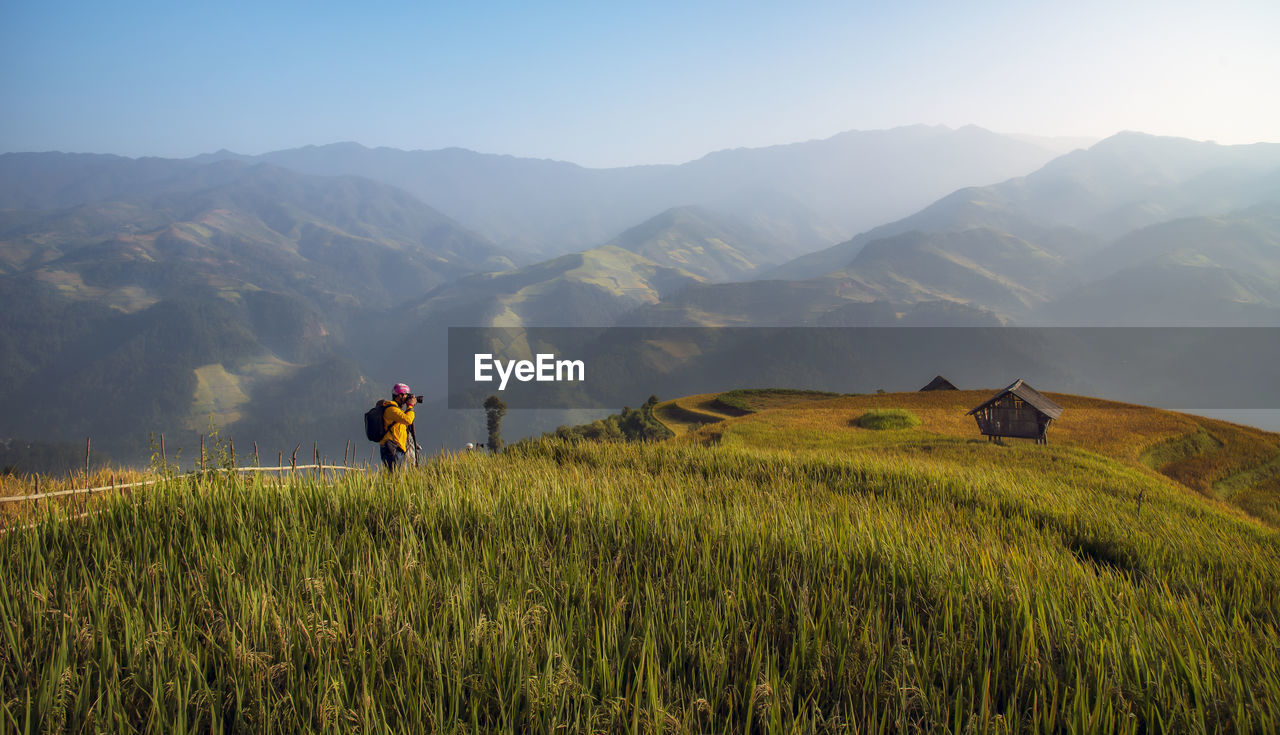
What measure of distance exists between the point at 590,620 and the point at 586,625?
2.5 inches

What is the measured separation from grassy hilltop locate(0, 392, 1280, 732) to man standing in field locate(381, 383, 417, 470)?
15.1 feet

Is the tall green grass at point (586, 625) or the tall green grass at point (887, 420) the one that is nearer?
the tall green grass at point (586, 625)

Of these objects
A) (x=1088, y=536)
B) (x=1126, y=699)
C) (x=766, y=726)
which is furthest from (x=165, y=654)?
(x=1088, y=536)

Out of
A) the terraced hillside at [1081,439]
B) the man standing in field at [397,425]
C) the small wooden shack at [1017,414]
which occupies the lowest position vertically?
the terraced hillside at [1081,439]

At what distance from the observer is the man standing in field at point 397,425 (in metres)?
10.7

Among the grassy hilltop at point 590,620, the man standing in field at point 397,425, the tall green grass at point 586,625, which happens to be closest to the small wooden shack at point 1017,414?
the grassy hilltop at point 590,620

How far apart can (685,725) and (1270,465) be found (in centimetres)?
2802

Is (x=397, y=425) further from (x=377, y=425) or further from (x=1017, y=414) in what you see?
(x=1017, y=414)

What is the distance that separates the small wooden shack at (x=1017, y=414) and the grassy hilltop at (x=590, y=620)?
49.8 feet

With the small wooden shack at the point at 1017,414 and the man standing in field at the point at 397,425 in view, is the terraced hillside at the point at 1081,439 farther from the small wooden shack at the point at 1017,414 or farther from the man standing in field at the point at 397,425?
the man standing in field at the point at 397,425

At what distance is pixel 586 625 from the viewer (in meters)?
3.18

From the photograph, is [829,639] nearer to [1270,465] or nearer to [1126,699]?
[1126,699]

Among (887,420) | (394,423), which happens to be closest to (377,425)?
(394,423)

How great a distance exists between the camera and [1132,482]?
13.8m
